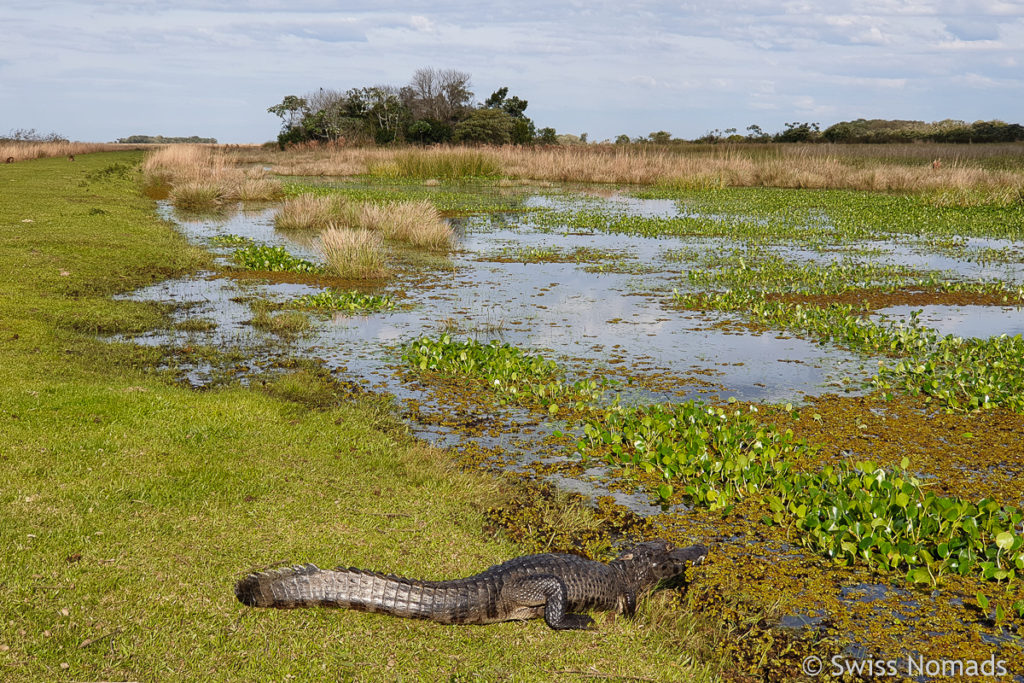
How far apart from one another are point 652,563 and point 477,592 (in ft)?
3.67

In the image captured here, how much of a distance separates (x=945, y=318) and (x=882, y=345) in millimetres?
2685

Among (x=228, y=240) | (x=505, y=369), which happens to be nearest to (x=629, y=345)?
(x=505, y=369)

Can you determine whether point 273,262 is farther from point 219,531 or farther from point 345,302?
point 219,531

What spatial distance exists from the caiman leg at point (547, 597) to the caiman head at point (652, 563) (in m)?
0.44

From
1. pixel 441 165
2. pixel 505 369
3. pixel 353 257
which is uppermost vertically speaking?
pixel 441 165

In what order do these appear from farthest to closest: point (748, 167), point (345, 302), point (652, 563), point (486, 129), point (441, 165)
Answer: point (486, 129)
point (441, 165)
point (748, 167)
point (345, 302)
point (652, 563)

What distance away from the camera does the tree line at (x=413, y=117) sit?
5628 cm

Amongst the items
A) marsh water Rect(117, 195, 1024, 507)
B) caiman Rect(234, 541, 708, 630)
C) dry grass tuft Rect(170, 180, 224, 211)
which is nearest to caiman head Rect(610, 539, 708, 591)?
caiman Rect(234, 541, 708, 630)

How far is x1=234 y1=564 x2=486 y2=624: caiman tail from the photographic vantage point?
12.4 feet

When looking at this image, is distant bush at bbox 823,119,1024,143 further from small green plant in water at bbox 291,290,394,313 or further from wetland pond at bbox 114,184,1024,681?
small green plant in water at bbox 291,290,394,313

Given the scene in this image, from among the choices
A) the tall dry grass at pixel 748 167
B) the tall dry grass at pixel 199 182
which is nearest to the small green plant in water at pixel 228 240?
the tall dry grass at pixel 199 182

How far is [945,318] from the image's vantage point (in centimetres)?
1124

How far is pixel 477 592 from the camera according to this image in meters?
3.87

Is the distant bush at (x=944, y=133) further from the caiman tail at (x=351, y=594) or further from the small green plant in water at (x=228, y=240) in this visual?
the caiman tail at (x=351, y=594)
